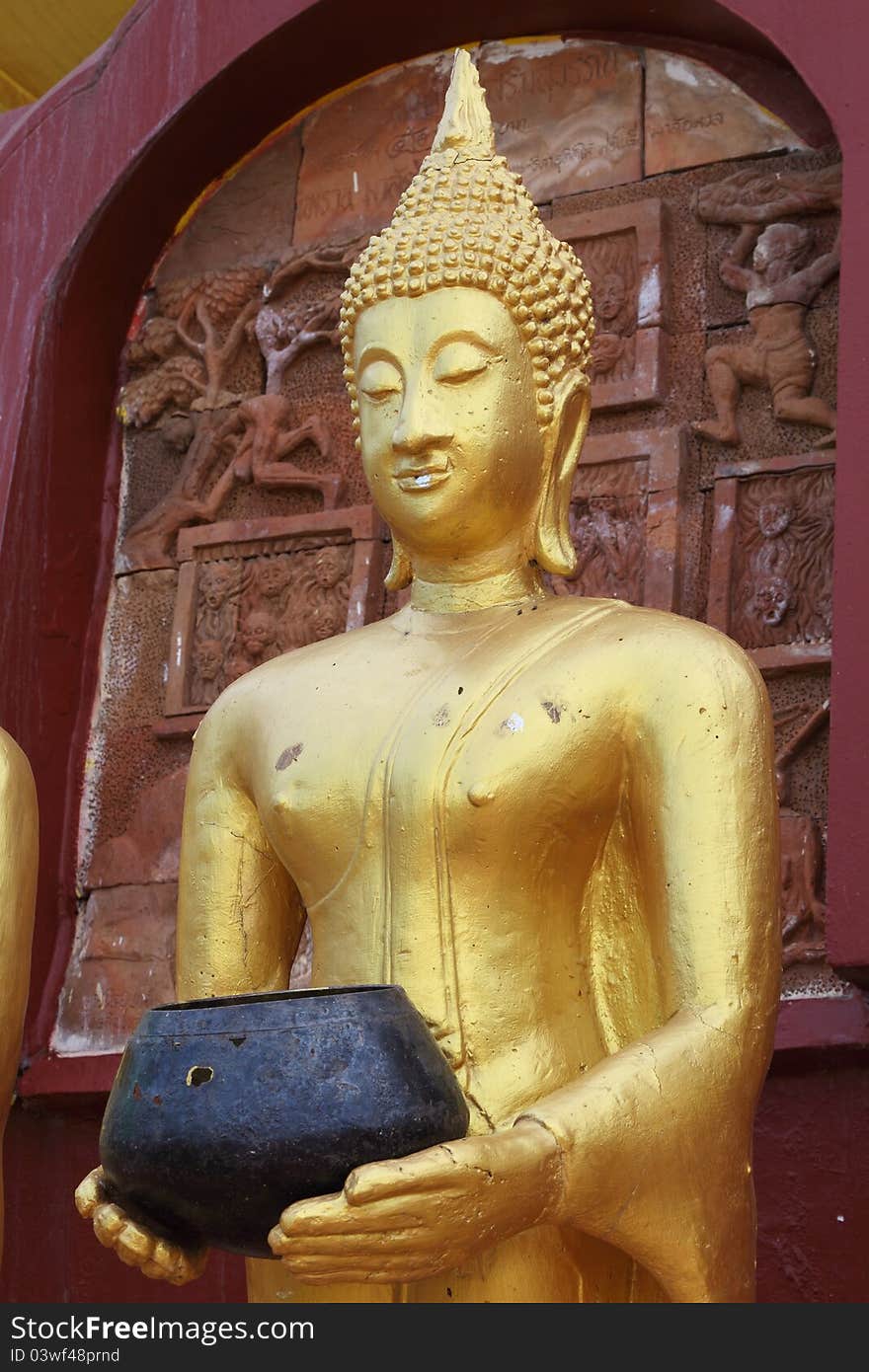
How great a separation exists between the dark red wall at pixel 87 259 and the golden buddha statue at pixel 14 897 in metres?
1.21

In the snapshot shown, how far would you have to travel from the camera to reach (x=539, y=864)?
12.6ft

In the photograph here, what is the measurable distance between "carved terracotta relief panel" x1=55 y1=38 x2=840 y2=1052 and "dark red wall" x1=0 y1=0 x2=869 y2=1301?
0.07 metres

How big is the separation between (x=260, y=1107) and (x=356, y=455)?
2.75 metres

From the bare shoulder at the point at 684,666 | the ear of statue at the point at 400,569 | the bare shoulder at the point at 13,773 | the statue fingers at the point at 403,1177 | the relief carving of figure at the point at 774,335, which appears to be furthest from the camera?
the relief carving of figure at the point at 774,335

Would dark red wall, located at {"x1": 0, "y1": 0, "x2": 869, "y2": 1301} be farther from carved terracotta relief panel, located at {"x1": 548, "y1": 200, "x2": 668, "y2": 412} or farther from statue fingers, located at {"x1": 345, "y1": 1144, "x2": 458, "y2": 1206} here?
statue fingers, located at {"x1": 345, "y1": 1144, "x2": 458, "y2": 1206}

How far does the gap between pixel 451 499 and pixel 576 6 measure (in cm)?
211

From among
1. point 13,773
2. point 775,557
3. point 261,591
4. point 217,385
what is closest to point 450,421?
point 13,773

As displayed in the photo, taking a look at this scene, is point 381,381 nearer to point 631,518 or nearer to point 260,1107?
point 260,1107

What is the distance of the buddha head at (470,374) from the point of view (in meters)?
4.04

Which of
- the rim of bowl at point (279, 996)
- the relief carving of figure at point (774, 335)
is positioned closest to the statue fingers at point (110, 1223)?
the rim of bowl at point (279, 996)

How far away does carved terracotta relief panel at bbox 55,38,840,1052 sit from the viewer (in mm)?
5320

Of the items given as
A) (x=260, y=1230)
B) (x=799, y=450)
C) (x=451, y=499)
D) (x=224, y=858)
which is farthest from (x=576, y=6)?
(x=260, y=1230)

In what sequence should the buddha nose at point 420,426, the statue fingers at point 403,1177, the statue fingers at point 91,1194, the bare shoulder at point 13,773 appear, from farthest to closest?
the bare shoulder at point 13,773, the buddha nose at point 420,426, the statue fingers at point 91,1194, the statue fingers at point 403,1177

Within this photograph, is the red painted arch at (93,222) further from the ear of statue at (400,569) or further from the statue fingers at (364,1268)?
the statue fingers at (364,1268)
